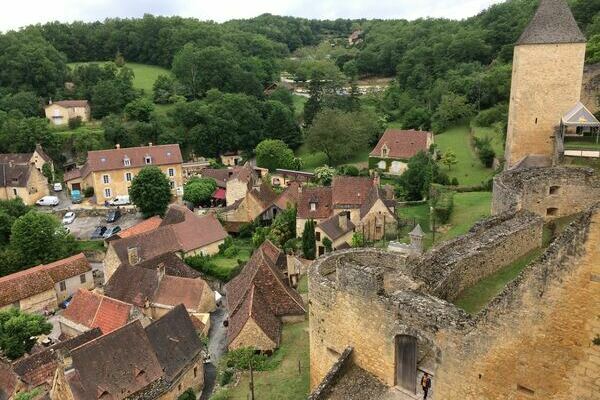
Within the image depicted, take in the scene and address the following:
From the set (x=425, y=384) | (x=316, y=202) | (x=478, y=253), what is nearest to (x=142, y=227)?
(x=316, y=202)

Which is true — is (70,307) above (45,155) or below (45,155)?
below

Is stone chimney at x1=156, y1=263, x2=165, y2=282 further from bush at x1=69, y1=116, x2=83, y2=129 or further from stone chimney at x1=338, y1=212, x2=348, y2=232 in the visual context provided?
bush at x1=69, y1=116, x2=83, y2=129

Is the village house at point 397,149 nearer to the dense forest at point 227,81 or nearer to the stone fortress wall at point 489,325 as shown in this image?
the dense forest at point 227,81

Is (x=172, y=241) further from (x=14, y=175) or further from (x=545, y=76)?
(x=545, y=76)

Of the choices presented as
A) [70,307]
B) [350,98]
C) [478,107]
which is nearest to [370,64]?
[350,98]

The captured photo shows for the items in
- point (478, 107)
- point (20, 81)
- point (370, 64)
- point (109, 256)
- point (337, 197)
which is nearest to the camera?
point (109, 256)

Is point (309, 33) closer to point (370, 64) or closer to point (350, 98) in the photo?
point (370, 64)
